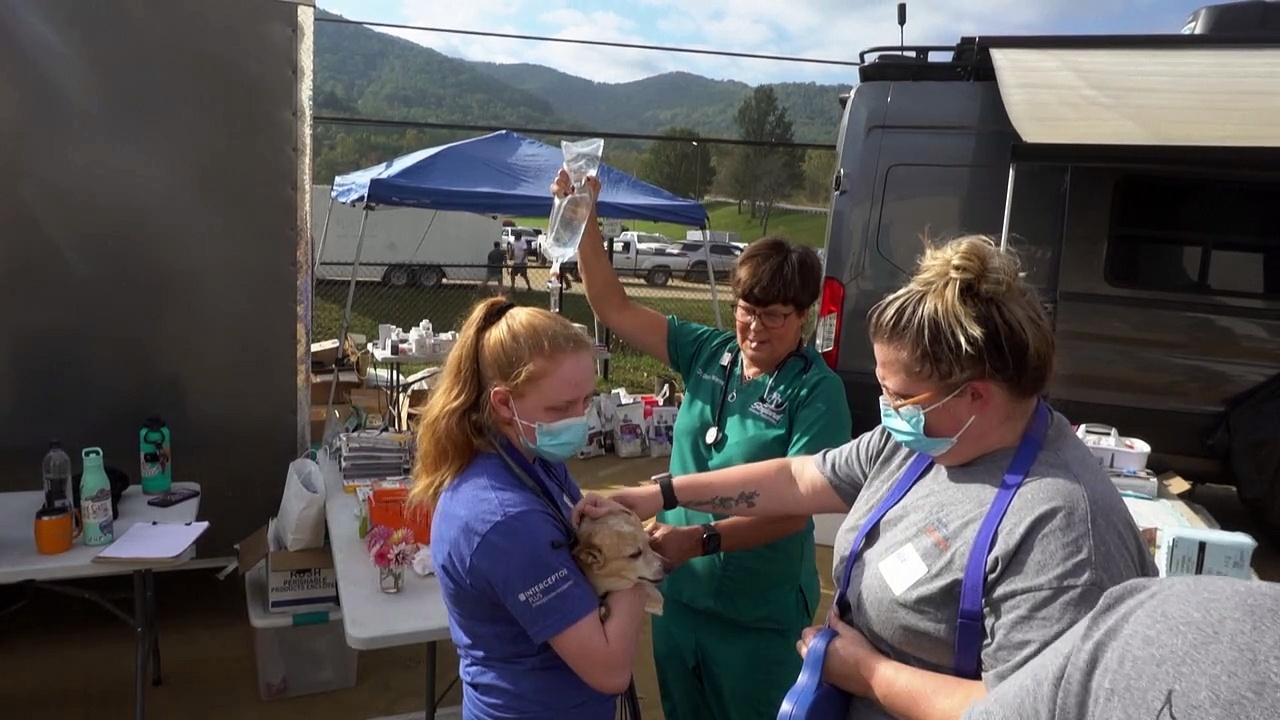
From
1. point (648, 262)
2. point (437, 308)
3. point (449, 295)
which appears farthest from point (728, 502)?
point (648, 262)

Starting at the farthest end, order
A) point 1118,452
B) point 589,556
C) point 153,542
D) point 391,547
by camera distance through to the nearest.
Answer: point 1118,452 < point 153,542 < point 391,547 < point 589,556

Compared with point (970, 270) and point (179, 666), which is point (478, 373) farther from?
point (179, 666)

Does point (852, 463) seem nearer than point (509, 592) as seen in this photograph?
No

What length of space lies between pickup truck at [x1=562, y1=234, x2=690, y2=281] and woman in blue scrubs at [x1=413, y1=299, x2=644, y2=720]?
18.0 m

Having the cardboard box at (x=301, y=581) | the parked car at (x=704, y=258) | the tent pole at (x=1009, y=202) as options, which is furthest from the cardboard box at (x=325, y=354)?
the parked car at (x=704, y=258)

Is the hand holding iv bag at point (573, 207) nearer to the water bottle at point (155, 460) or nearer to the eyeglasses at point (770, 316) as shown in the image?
the eyeglasses at point (770, 316)

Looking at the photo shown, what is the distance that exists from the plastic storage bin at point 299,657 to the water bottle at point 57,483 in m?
0.73

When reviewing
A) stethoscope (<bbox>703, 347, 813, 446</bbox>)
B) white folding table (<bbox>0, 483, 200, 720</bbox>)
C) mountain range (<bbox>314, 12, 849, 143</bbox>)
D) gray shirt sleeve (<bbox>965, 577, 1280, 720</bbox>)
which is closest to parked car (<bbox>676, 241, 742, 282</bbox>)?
mountain range (<bbox>314, 12, 849, 143</bbox>)

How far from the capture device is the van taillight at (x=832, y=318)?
5.02 metres

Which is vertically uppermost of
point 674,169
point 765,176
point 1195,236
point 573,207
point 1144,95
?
point 765,176

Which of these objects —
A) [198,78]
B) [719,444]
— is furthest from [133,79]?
[719,444]

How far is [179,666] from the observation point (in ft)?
12.0

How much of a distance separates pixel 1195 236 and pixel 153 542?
540 centimetres

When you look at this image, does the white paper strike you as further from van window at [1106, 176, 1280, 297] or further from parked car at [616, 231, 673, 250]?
parked car at [616, 231, 673, 250]
